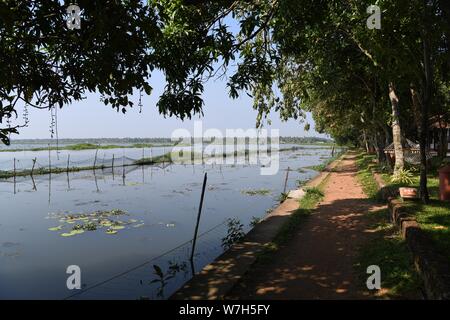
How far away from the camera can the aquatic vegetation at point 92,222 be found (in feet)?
44.7

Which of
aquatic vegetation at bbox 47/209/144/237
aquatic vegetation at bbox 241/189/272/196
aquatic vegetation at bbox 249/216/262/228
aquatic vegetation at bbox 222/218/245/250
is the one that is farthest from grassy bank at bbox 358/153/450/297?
aquatic vegetation at bbox 241/189/272/196

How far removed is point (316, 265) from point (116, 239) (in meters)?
6.89

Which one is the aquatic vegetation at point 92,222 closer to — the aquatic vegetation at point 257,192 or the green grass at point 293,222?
the green grass at point 293,222

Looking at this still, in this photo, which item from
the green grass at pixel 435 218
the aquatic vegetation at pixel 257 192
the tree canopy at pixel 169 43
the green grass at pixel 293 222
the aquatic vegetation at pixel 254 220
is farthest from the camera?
the aquatic vegetation at pixel 257 192

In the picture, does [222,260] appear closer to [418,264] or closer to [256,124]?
[418,264]

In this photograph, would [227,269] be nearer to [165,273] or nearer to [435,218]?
[165,273]

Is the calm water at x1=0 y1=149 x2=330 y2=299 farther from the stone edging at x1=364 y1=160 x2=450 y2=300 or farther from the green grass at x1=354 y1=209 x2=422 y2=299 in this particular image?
the stone edging at x1=364 y1=160 x2=450 y2=300

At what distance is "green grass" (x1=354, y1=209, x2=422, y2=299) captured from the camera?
19.3 feet

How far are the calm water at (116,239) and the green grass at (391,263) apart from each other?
346cm

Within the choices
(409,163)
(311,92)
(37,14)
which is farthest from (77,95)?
(409,163)

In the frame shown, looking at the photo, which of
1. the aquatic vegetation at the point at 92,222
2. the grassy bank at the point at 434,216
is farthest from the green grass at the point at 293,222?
the aquatic vegetation at the point at 92,222

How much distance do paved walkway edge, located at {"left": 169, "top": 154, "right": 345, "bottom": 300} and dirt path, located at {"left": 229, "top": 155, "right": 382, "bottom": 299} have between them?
7.7 inches

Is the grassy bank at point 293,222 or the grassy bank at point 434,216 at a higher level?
the grassy bank at point 434,216
